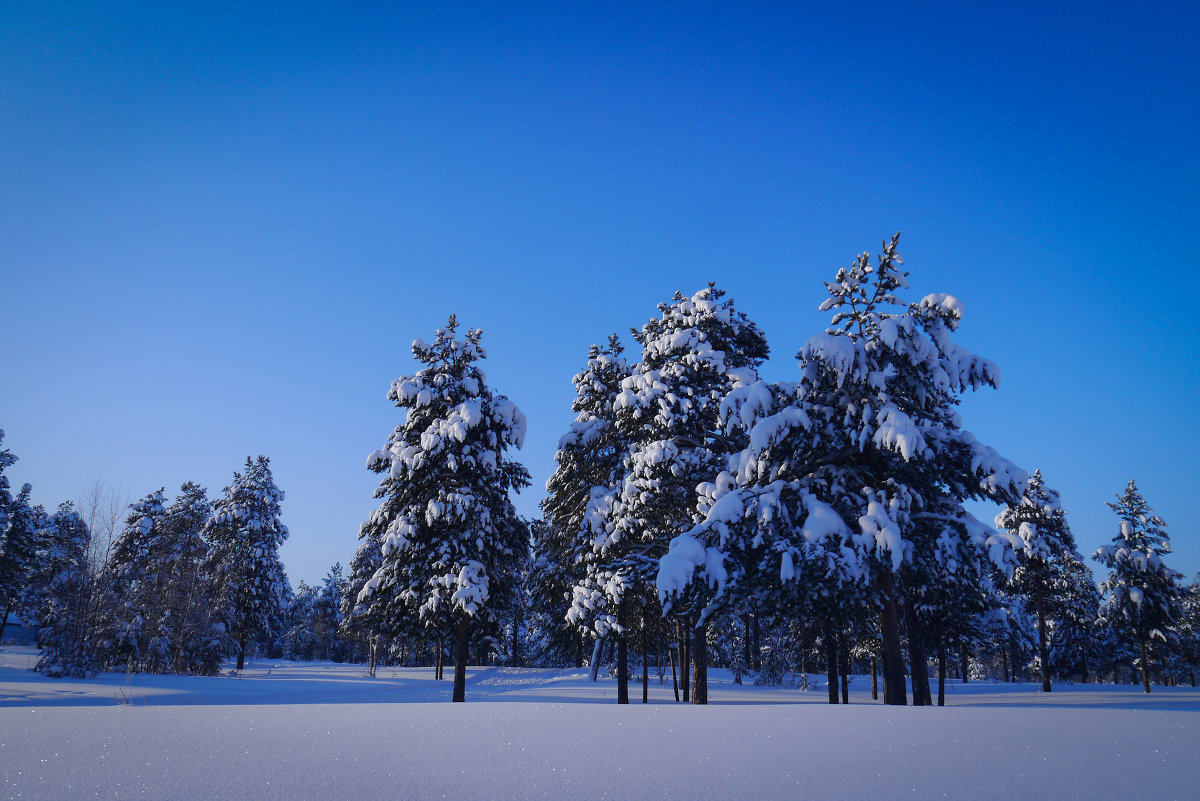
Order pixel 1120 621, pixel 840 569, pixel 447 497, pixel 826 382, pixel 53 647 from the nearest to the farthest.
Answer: pixel 840 569 → pixel 826 382 → pixel 447 497 → pixel 53 647 → pixel 1120 621

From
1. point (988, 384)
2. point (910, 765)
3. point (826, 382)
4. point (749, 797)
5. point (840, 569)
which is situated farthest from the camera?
point (826, 382)

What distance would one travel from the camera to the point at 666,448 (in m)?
17.8

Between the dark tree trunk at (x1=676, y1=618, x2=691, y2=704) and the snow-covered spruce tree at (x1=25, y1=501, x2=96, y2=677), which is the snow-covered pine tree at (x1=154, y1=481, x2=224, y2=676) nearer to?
the snow-covered spruce tree at (x1=25, y1=501, x2=96, y2=677)

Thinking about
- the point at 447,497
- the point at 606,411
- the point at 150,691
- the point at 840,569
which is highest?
the point at 606,411

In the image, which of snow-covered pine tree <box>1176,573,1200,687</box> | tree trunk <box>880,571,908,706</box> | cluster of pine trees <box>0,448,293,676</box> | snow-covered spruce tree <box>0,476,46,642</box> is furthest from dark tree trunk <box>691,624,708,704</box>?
snow-covered spruce tree <box>0,476,46,642</box>

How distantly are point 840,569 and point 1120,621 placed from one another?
145 ft

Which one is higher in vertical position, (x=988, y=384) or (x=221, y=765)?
(x=988, y=384)

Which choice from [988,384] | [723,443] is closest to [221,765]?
[988,384]

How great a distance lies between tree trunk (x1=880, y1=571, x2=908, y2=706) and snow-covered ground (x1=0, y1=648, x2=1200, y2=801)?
569cm

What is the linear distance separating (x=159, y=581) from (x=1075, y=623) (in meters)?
67.7

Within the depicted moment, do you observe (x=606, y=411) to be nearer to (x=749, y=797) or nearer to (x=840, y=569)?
(x=840, y=569)

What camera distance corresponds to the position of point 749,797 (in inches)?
157

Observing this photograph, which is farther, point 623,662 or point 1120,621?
point 1120,621

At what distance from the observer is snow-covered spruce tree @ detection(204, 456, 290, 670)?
42.1m
